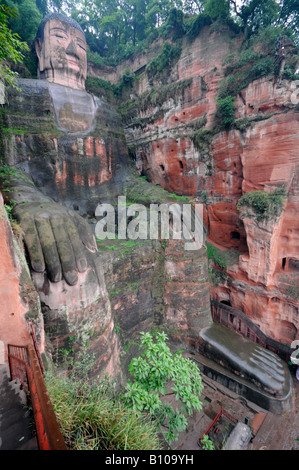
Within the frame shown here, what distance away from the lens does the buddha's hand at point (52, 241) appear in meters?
5.42

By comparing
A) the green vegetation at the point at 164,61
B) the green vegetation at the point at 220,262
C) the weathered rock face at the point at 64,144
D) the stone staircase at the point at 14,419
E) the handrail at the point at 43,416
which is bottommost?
the green vegetation at the point at 220,262

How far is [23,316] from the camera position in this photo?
4.14 m

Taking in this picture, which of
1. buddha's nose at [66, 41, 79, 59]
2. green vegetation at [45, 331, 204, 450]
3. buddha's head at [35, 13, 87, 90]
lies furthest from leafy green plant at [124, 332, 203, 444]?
buddha's nose at [66, 41, 79, 59]

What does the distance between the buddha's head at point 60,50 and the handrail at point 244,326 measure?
16.5 metres

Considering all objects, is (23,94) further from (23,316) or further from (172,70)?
(23,316)

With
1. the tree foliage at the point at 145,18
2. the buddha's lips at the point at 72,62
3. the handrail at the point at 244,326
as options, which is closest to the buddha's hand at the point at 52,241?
the handrail at the point at 244,326

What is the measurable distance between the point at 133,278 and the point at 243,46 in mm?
15181

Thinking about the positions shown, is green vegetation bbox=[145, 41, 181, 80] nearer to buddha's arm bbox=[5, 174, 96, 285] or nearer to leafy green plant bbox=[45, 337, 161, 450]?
buddha's arm bbox=[5, 174, 96, 285]

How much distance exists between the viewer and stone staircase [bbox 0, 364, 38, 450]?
2.45 m

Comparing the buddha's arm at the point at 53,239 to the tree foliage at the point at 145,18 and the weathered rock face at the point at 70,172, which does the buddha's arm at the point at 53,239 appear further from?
the tree foliage at the point at 145,18

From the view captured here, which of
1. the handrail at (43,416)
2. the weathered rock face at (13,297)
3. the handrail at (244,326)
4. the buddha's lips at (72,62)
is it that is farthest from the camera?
the buddha's lips at (72,62)

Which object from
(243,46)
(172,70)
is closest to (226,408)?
(243,46)

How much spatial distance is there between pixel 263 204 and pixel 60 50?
47.5 feet

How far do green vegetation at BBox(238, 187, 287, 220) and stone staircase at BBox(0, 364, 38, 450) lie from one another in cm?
1177
